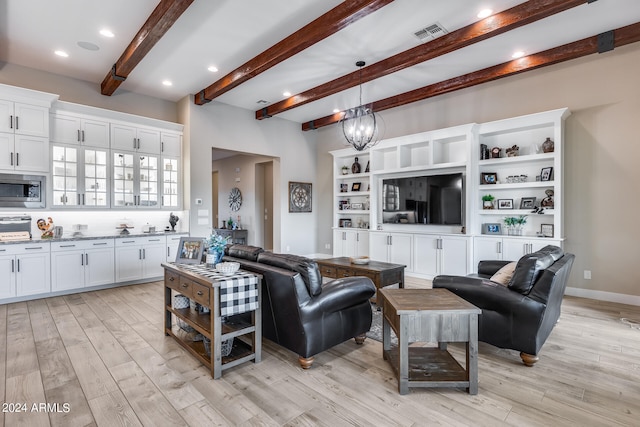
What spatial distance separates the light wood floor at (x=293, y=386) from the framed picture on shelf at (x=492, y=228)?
2195mm

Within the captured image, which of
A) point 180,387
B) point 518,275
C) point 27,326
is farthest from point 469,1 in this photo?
point 27,326

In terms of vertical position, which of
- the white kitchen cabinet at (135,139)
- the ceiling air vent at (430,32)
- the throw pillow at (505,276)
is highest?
the ceiling air vent at (430,32)

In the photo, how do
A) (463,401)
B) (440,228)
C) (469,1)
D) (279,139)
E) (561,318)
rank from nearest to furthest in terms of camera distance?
(463,401) → (469,1) → (561,318) → (440,228) → (279,139)

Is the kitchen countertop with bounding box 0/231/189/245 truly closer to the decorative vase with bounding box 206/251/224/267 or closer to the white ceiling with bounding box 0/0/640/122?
the white ceiling with bounding box 0/0/640/122

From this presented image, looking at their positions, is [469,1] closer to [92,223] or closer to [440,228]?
[440,228]

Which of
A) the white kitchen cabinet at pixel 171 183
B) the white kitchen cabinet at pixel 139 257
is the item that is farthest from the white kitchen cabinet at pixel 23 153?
the white kitchen cabinet at pixel 171 183

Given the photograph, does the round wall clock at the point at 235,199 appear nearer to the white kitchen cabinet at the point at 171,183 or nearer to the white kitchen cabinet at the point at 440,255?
the white kitchen cabinet at the point at 171,183

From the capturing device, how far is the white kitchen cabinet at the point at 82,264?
188 inches

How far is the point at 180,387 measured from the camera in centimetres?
233

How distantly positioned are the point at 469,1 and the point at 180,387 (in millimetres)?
4443

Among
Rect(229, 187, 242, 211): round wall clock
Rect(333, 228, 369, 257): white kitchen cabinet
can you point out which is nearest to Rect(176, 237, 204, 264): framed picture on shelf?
Rect(333, 228, 369, 257): white kitchen cabinet

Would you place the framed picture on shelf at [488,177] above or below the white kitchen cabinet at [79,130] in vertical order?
below

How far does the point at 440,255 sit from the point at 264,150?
14.2 feet

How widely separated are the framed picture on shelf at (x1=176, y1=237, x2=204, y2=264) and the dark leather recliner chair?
239 centimetres
